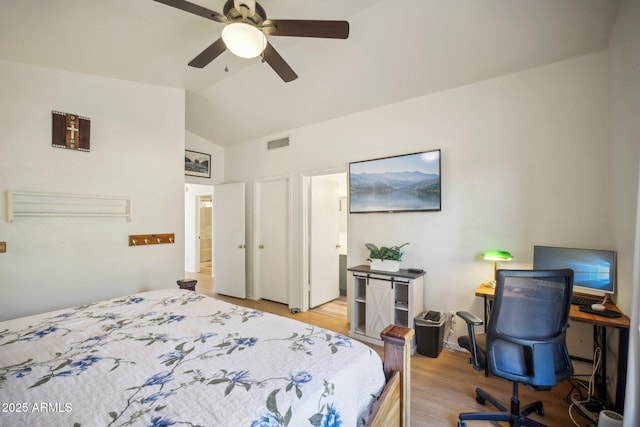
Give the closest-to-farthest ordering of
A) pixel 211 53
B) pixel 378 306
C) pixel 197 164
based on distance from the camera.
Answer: pixel 211 53
pixel 378 306
pixel 197 164

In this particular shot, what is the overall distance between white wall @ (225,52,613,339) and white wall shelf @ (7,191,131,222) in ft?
8.55

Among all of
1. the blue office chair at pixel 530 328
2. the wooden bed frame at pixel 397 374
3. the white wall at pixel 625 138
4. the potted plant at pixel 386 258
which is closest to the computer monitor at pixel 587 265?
the white wall at pixel 625 138

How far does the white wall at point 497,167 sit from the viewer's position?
2.25 metres

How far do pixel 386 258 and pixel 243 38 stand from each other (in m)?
2.37

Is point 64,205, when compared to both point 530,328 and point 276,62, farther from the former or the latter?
point 530,328

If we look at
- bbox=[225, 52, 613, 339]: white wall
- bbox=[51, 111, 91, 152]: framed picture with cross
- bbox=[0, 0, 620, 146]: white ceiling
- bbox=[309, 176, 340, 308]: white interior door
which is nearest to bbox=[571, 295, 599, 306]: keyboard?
bbox=[225, 52, 613, 339]: white wall

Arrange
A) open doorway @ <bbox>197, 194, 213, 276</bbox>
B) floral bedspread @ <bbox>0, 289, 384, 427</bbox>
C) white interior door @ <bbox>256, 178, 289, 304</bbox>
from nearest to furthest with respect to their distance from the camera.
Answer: floral bedspread @ <bbox>0, 289, 384, 427</bbox> → white interior door @ <bbox>256, 178, 289, 304</bbox> → open doorway @ <bbox>197, 194, 213, 276</bbox>

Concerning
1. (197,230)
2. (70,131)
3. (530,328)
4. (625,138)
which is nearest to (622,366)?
(530,328)

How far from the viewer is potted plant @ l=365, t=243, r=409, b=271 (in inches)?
117

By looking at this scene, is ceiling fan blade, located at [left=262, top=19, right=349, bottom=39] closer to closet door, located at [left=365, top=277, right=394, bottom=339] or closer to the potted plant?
the potted plant

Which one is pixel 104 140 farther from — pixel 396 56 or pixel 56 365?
pixel 396 56

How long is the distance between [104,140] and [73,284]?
54.9 inches

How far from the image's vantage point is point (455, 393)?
6.96 feet

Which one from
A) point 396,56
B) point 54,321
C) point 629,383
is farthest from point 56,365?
point 396,56
